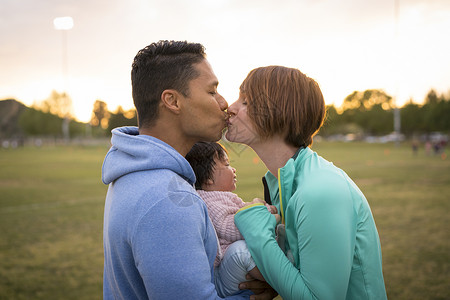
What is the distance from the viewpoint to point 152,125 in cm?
195

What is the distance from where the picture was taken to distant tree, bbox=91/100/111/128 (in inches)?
5025

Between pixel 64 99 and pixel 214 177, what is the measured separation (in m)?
132

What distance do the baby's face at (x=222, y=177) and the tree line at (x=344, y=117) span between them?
82.8m

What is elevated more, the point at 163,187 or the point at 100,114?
the point at 100,114

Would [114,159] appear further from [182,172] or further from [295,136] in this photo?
[295,136]

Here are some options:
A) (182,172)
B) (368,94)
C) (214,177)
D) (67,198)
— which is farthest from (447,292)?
(368,94)

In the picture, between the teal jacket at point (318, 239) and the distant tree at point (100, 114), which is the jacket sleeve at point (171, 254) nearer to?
the teal jacket at point (318, 239)

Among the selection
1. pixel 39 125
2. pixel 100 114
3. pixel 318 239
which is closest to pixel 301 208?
pixel 318 239

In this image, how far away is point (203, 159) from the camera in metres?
2.70

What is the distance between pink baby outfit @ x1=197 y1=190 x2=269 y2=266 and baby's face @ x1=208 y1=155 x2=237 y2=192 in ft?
0.51

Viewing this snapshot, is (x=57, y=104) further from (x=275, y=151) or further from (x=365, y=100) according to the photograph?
(x=275, y=151)

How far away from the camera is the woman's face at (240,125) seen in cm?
214

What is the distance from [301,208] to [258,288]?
1.58 feet

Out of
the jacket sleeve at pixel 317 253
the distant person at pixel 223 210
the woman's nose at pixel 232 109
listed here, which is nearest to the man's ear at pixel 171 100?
the woman's nose at pixel 232 109
